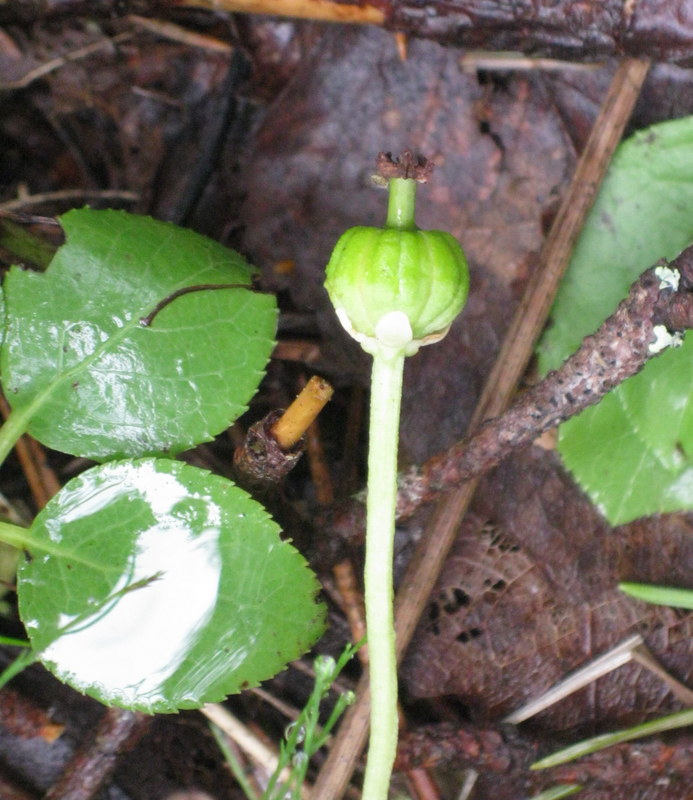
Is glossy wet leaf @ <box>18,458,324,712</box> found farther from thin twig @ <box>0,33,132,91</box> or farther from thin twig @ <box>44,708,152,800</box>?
thin twig @ <box>0,33,132,91</box>

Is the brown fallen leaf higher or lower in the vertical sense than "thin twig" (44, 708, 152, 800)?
higher

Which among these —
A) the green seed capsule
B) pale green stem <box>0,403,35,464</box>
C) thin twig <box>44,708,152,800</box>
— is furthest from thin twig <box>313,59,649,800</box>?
pale green stem <box>0,403,35,464</box>

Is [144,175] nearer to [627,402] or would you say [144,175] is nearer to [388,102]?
[388,102]

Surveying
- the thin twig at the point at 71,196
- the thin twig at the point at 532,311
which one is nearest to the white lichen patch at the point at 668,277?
the thin twig at the point at 532,311

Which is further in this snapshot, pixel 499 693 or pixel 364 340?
pixel 499 693

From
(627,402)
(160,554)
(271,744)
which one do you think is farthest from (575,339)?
(271,744)

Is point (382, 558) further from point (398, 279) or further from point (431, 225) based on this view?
point (431, 225)
